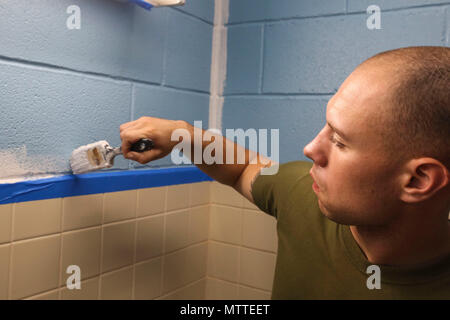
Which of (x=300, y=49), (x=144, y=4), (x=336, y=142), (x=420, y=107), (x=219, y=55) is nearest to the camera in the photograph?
(x=420, y=107)

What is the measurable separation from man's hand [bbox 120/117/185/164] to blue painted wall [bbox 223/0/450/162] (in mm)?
544

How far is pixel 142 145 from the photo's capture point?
1.02 metres

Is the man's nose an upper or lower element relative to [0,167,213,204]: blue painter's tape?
upper

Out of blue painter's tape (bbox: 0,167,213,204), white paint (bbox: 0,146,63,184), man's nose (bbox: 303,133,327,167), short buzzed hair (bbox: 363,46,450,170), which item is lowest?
blue painter's tape (bbox: 0,167,213,204)

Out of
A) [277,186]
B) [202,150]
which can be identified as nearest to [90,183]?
[202,150]

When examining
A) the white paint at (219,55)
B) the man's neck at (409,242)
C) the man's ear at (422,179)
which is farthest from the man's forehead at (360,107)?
the white paint at (219,55)

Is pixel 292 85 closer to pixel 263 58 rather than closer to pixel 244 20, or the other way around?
pixel 263 58

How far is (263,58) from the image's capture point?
5.07 feet

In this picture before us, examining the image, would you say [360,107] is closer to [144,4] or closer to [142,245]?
[144,4]

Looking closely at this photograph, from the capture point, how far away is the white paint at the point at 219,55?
5.32ft

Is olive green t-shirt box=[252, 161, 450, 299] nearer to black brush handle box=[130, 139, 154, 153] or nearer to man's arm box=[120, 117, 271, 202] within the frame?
man's arm box=[120, 117, 271, 202]

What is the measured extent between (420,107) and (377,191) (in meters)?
0.18

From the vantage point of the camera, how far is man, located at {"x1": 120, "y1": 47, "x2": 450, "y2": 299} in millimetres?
719

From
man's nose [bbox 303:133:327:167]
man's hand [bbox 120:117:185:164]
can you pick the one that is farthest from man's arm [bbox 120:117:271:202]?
man's nose [bbox 303:133:327:167]
